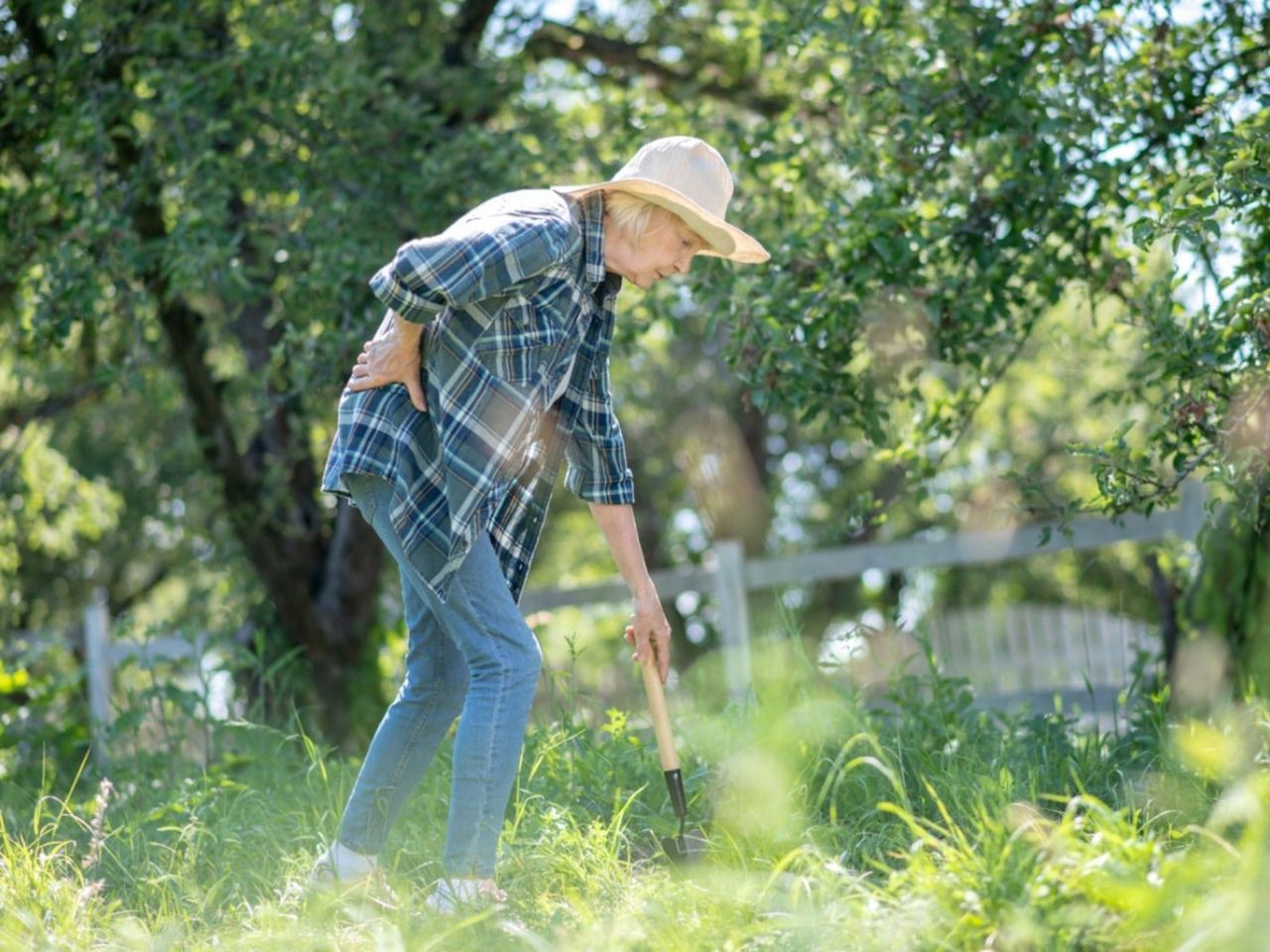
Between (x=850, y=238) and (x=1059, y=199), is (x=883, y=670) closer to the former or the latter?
(x=850, y=238)

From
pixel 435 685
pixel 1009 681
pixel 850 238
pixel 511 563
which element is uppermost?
pixel 850 238

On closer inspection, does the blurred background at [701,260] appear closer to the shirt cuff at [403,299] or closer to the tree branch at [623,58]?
the tree branch at [623,58]

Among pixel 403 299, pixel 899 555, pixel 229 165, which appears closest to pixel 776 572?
pixel 899 555

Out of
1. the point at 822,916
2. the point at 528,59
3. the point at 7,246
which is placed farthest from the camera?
the point at 528,59

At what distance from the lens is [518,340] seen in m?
2.88

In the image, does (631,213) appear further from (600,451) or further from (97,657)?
(97,657)

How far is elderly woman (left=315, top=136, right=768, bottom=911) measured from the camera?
2.80 metres

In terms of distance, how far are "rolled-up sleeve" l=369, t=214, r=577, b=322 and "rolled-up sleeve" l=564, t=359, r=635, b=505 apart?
1.52 ft

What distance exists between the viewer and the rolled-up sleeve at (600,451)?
3195 mm

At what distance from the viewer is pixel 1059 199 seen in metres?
4.64

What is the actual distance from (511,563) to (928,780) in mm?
1134

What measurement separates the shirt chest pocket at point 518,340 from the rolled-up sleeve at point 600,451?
283mm

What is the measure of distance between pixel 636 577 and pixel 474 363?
615mm

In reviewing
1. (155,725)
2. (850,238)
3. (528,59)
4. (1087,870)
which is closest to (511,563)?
(1087,870)
